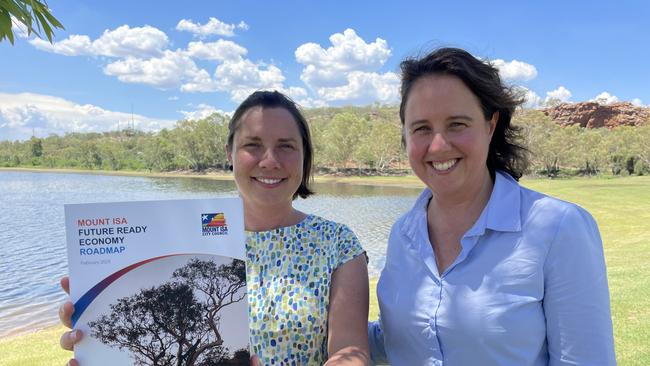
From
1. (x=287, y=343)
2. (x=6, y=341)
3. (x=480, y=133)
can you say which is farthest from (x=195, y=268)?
(x=6, y=341)

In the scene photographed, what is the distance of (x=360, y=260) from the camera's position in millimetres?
1947

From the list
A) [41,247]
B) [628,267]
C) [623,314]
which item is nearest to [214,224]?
[623,314]

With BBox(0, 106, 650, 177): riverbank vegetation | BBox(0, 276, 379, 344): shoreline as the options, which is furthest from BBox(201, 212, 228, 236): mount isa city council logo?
BBox(0, 106, 650, 177): riverbank vegetation

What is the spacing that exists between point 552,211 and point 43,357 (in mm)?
6096

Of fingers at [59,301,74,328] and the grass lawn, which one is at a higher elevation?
fingers at [59,301,74,328]

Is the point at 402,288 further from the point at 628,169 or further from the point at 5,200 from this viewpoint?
the point at 628,169

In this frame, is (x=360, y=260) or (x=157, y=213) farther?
(x=360, y=260)

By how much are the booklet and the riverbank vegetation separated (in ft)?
124

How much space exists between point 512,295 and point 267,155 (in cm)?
112

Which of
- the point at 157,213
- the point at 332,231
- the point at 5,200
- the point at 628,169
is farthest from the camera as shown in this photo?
the point at 628,169

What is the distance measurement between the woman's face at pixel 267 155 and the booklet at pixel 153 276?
0.40 metres

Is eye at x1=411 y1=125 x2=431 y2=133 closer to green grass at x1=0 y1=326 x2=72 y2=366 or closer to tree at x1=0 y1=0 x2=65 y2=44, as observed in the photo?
tree at x1=0 y1=0 x2=65 y2=44

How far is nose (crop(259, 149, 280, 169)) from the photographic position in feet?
6.37

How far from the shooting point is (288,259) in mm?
1961
